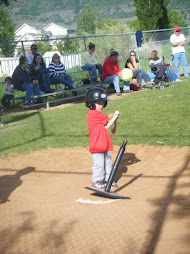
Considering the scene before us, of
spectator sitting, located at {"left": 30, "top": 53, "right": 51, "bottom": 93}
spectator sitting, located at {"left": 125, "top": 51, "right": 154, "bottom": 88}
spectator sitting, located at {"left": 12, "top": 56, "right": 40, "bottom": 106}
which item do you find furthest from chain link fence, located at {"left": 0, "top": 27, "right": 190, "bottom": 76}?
spectator sitting, located at {"left": 12, "top": 56, "right": 40, "bottom": 106}

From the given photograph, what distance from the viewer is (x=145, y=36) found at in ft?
67.4

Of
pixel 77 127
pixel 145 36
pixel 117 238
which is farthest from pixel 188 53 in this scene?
pixel 117 238

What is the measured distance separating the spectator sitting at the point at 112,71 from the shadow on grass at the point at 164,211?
920 cm

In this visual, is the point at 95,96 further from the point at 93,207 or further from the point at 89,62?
the point at 89,62

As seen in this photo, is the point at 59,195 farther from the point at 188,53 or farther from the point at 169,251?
the point at 188,53

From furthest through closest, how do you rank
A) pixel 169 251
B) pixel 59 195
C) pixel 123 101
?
pixel 123 101, pixel 59 195, pixel 169 251

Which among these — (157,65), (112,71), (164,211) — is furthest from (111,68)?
(164,211)

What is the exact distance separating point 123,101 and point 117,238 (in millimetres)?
9410

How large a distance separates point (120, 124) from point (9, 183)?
3963 mm

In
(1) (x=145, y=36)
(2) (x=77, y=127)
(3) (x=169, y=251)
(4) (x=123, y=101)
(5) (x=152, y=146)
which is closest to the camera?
(3) (x=169, y=251)

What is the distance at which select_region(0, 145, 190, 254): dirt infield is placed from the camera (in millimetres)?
4191

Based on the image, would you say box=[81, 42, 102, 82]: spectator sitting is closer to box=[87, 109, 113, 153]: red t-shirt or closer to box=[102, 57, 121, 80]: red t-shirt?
box=[102, 57, 121, 80]: red t-shirt

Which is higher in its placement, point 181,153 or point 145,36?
point 145,36

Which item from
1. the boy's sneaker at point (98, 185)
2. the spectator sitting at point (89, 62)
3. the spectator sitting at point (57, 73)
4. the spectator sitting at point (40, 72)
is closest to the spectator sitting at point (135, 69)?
the spectator sitting at point (89, 62)
